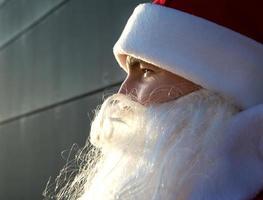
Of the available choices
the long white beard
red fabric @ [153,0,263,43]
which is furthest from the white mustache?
red fabric @ [153,0,263,43]

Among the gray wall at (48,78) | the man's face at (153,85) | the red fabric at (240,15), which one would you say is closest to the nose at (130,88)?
the man's face at (153,85)

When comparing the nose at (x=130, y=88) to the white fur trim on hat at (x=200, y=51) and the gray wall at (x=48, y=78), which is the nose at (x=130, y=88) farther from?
the gray wall at (x=48, y=78)

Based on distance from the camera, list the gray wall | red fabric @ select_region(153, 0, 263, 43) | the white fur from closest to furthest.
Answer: the white fur
red fabric @ select_region(153, 0, 263, 43)
the gray wall

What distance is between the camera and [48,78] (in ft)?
11.0

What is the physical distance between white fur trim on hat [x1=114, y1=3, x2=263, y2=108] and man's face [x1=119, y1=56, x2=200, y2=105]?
2 cm

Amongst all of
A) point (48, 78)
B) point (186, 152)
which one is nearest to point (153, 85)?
point (186, 152)

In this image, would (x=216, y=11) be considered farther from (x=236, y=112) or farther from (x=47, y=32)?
(x=47, y=32)

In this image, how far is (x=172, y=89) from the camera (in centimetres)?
124

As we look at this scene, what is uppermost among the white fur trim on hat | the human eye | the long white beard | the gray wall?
the white fur trim on hat

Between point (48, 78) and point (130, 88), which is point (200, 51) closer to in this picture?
point (130, 88)

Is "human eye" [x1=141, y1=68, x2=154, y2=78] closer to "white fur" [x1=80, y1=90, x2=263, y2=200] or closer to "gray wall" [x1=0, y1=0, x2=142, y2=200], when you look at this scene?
"white fur" [x1=80, y1=90, x2=263, y2=200]

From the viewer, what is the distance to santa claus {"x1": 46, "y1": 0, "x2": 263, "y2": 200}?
3.71 ft

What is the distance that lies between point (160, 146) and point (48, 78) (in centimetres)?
224

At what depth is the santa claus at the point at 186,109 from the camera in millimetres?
1132
